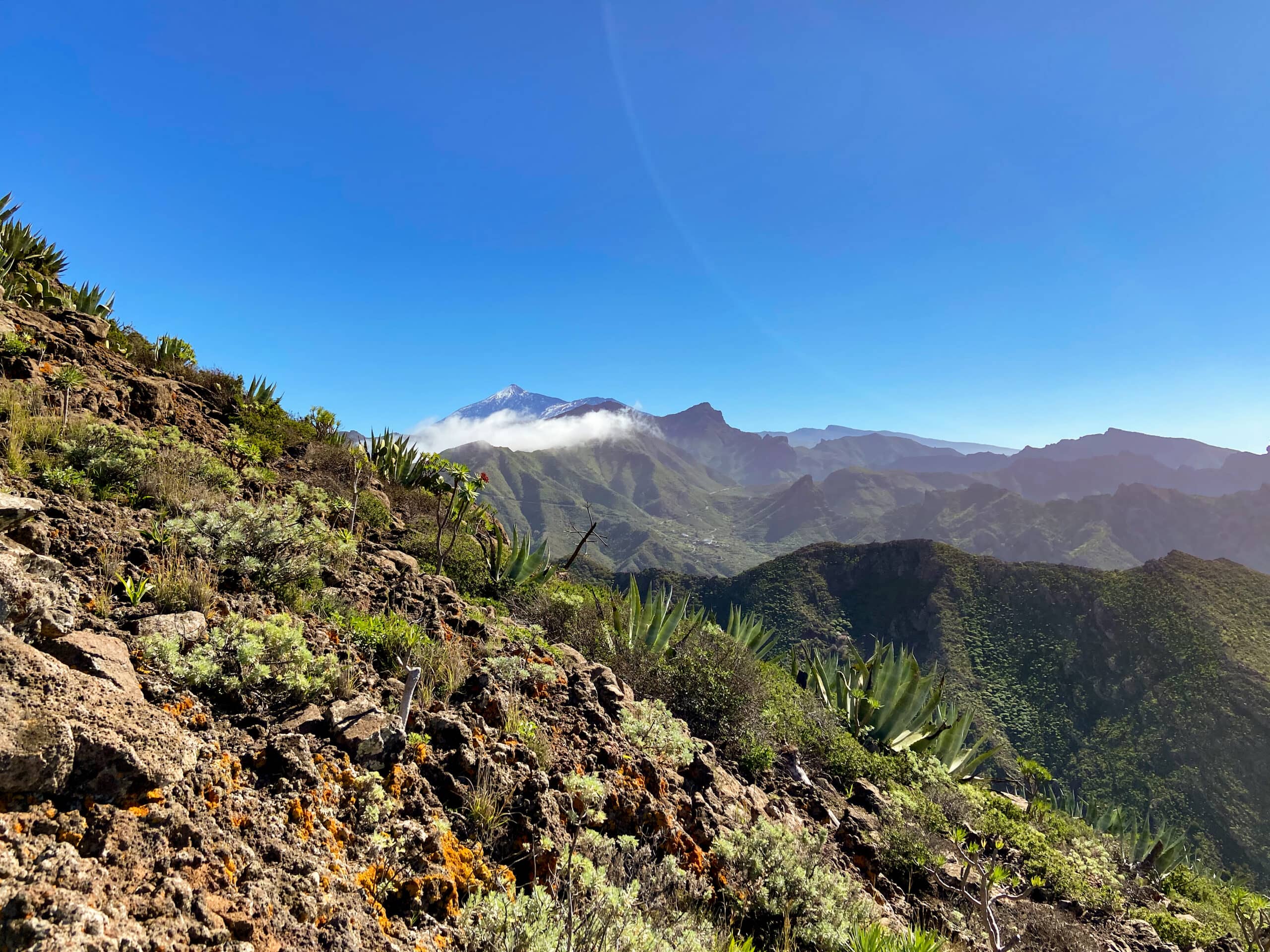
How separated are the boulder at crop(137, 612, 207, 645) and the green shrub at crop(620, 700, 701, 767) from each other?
274cm

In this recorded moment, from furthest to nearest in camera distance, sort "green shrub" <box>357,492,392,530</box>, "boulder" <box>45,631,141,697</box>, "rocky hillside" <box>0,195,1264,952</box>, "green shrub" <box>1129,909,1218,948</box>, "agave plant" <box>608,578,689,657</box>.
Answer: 1. "green shrub" <box>357,492,392,530</box>
2. "agave plant" <box>608,578,689,657</box>
3. "green shrub" <box>1129,909,1218,948</box>
4. "boulder" <box>45,631,141,697</box>
5. "rocky hillside" <box>0,195,1264,952</box>

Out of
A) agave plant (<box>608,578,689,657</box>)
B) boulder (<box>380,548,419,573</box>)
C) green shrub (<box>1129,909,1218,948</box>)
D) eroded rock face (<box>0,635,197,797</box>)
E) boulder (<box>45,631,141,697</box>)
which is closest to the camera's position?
eroded rock face (<box>0,635,197,797</box>)

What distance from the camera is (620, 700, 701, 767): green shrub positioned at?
13.1 ft

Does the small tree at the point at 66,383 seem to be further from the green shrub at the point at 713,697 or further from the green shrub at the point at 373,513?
the green shrub at the point at 713,697

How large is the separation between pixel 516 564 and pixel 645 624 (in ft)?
6.20

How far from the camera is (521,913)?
2.29 metres

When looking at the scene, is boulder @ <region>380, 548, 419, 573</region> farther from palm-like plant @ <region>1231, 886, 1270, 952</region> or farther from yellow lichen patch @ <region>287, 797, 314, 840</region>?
palm-like plant @ <region>1231, 886, 1270, 952</region>

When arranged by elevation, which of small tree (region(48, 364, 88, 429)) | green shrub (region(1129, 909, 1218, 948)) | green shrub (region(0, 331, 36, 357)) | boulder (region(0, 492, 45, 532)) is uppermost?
green shrub (region(0, 331, 36, 357))

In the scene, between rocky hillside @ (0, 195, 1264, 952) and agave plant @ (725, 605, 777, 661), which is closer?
rocky hillside @ (0, 195, 1264, 952)

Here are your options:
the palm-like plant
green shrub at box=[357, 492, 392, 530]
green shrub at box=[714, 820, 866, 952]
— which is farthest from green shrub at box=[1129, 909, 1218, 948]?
green shrub at box=[357, 492, 392, 530]

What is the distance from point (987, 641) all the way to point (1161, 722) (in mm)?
15664

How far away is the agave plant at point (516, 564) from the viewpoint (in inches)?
275

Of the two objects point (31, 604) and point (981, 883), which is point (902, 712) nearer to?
point (981, 883)

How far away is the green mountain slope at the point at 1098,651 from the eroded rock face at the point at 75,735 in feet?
121
